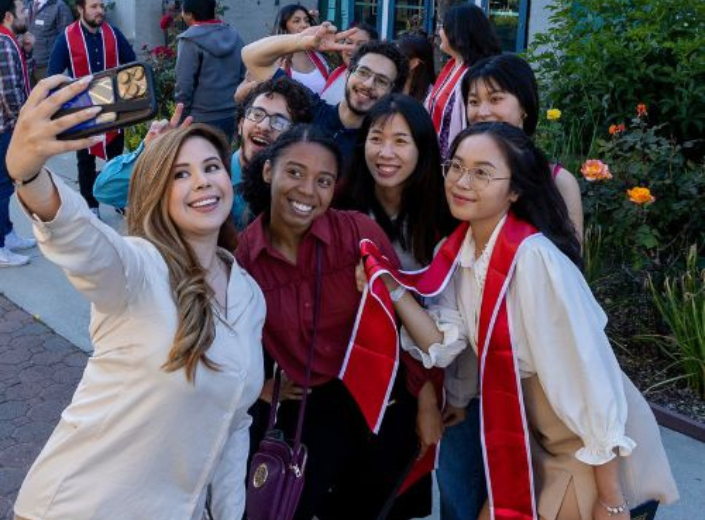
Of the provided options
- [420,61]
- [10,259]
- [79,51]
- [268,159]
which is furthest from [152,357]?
[79,51]

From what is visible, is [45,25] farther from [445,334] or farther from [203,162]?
[445,334]

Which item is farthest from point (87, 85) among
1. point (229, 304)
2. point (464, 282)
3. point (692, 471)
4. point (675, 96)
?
point (675, 96)

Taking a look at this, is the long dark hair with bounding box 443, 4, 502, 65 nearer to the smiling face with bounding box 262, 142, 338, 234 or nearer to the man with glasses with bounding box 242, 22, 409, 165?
the man with glasses with bounding box 242, 22, 409, 165

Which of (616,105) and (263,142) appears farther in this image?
(616,105)

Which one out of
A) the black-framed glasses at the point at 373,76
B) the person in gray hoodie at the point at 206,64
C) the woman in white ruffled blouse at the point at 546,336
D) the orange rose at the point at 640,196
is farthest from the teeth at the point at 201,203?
the person in gray hoodie at the point at 206,64

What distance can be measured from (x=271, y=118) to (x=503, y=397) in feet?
4.87

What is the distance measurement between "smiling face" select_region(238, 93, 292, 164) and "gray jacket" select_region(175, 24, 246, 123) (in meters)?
3.05

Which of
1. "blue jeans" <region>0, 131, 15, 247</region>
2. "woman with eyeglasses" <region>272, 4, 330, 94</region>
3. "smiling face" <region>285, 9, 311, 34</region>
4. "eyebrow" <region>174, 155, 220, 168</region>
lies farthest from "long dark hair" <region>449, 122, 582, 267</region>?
"blue jeans" <region>0, 131, 15, 247</region>

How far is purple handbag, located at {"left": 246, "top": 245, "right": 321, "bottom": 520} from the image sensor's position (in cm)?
236

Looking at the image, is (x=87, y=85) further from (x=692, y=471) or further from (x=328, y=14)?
(x=328, y=14)

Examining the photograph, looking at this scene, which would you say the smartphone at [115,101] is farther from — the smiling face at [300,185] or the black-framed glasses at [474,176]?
the black-framed glasses at [474,176]

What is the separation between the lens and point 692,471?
3490 millimetres

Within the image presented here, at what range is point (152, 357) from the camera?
5.96 ft

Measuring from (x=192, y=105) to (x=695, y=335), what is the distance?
13.1 feet
